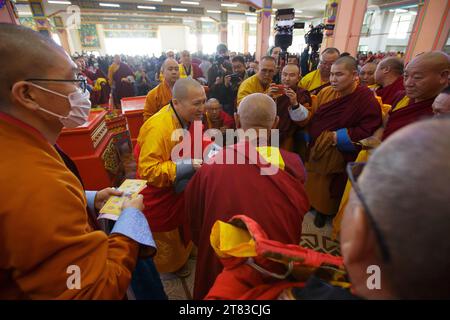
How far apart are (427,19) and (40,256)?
992 cm

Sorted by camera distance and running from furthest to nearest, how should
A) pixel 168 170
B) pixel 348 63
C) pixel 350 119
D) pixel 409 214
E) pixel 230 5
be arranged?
pixel 230 5, pixel 350 119, pixel 348 63, pixel 168 170, pixel 409 214

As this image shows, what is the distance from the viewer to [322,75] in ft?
9.07

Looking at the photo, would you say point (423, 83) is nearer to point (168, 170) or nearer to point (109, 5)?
point (168, 170)

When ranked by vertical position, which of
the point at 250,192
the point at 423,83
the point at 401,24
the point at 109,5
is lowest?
the point at 250,192

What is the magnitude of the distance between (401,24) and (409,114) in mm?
13484

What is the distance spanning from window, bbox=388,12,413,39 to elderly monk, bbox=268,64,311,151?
12035mm

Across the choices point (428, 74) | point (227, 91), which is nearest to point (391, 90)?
point (428, 74)

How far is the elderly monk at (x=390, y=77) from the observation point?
254 cm

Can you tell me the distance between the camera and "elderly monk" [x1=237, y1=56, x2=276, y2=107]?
105 inches

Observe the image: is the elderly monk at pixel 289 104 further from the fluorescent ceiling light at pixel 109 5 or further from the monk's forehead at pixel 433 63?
the fluorescent ceiling light at pixel 109 5

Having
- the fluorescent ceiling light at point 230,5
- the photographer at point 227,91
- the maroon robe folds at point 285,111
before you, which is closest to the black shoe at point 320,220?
the maroon robe folds at point 285,111

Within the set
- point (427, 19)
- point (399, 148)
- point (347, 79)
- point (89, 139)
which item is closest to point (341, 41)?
point (427, 19)

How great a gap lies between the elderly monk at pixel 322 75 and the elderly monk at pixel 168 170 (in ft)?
5.41
